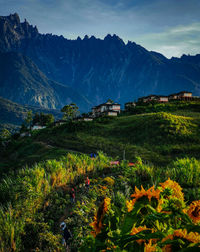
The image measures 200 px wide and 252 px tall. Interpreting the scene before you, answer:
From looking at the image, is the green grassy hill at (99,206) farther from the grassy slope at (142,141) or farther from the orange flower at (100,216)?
the grassy slope at (142,141)

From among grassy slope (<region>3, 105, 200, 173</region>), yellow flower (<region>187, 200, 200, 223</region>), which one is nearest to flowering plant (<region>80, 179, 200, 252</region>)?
yellow flower (<region>187, 200, 200, 223</region>)

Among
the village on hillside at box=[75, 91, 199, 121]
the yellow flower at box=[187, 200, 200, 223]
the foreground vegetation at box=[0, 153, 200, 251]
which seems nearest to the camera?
the yellow flower at box=[187, 200, 200, 223]

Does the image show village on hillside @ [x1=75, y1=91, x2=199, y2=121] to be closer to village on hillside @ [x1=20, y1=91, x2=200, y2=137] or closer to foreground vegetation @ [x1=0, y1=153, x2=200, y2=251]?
village on hillside @ [x1=20, y1=91, x2=200, y2=137]

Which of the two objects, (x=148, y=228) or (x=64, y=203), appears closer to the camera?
(x=148, y=228)

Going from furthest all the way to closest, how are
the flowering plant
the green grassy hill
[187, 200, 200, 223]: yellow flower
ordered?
[187, 200, 200, 223]: yellow flower, the green grassy hill, the flowering plant

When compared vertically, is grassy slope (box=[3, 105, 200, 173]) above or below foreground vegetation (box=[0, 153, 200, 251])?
below

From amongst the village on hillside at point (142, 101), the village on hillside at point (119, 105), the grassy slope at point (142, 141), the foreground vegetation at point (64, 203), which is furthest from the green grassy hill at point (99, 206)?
the village on hillside at point (142, 101)

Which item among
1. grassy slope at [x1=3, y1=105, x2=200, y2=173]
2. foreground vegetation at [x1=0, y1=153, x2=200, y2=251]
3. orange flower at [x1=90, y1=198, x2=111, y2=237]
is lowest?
grassy slope at [x1=3, y1=105, x2=200, y2=173]

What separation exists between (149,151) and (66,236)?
740 inches

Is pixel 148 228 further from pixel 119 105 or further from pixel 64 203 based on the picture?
pixel 119 105

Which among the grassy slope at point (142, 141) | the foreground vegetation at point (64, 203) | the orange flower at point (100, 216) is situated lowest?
the grassy slope at point (142, 141)

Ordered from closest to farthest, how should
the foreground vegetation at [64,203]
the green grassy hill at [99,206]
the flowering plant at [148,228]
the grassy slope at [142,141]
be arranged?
the flowering plant at [148,228] < the green grassy hill at [99,206] < the foreground vegetation at [64,203] < the grassy slope at [142,141]

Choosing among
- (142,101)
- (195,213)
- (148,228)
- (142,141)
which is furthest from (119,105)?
(148,228)

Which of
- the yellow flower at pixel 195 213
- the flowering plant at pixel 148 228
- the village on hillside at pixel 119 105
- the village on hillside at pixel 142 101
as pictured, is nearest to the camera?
the flowering plant at pixel 148 228
